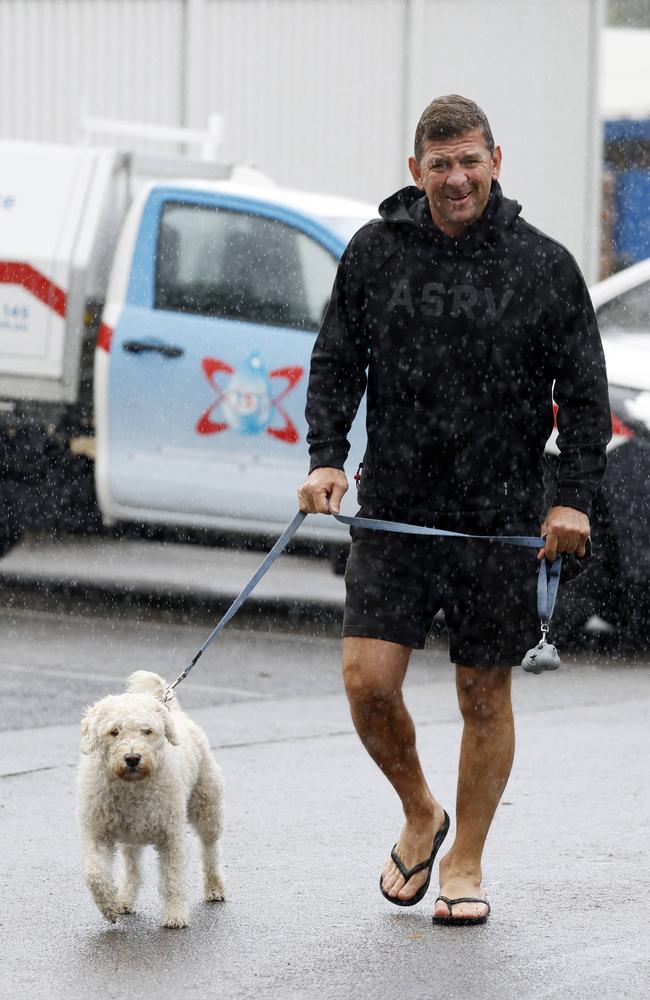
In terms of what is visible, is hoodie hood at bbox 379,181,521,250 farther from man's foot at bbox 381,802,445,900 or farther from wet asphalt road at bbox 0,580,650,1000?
wet asphalt road at bbox 0,580,650,1000

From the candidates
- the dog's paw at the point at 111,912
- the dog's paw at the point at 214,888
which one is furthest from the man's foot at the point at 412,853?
the dog's paw at the point at 111,912

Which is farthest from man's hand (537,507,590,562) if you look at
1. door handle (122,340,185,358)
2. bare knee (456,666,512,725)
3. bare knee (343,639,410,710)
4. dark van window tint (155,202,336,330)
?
door handle (122,340,185,358)

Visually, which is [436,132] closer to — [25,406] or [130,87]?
[25,406]

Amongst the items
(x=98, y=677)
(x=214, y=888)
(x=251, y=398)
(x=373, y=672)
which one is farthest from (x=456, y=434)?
(x=251, y=398)

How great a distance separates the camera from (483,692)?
A: 505 centimetres

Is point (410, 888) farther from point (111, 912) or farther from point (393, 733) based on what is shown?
point (111, 912)

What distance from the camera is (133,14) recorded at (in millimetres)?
18547

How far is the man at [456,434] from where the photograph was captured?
16.1 ft

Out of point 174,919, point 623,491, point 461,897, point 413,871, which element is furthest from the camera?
point 623,491

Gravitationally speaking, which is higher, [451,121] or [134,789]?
[451,121]

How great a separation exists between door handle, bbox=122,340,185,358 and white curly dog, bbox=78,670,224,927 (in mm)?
5160

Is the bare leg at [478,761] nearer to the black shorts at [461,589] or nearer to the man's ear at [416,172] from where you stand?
the black shorts at [461,589]

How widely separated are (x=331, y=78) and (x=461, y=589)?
1517 centimetres

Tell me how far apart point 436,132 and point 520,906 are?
198 centimetres
